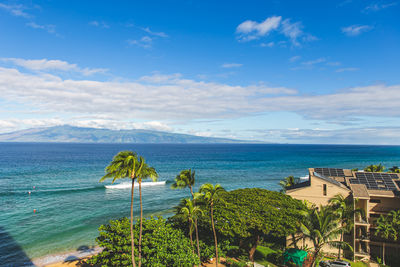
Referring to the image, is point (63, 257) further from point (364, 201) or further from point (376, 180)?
point (376, 180)

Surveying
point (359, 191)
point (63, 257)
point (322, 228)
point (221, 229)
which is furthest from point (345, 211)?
point (63, 257)

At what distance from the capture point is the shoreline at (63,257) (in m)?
30.7

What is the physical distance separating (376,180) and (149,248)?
116 ft

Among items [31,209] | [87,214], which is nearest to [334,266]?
[87,214]

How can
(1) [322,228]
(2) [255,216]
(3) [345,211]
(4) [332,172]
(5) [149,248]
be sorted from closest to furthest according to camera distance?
(5) [149,248] < (1) [322,228] < (2) [255,216] < (3) [345,211] < (4) [332,172]

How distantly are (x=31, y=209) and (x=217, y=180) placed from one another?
5615 cm

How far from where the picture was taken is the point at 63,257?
32.7m

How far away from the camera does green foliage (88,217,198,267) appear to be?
2242cm

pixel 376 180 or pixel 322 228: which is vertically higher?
pixel 376 180

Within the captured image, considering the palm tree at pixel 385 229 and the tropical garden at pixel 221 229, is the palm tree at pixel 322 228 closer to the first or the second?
the tropical garden at pixel 221 229

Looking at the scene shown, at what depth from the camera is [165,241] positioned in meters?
24.1

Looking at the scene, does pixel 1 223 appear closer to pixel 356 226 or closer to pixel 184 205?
pixel 184 205

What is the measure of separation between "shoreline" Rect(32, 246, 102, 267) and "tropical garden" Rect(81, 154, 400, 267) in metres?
4.49

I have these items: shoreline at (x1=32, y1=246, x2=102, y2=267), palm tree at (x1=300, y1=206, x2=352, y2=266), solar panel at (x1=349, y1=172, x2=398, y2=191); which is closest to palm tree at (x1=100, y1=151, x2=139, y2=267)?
shoreline at (x1=32, y1=246, x2=102, y2=267)
